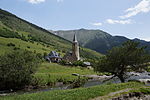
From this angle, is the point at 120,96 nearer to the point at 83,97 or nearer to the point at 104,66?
the point at 83,97

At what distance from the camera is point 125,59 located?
44.8 m

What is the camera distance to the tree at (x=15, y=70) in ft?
190

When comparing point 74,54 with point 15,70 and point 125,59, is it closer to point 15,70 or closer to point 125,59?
point 15,70

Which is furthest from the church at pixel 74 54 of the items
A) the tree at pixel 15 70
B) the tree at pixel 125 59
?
the tree at pixel 125 59

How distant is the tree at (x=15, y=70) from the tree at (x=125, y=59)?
2893 centimetres

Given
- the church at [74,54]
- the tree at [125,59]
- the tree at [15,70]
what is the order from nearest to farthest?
1. the tree at [125,59]
2. the tree at [15,70]
3. the church at [74,54]

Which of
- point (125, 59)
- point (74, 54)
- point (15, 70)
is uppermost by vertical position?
point (74, 54)

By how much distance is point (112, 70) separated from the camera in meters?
47.1

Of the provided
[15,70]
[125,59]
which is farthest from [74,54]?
[125,59]

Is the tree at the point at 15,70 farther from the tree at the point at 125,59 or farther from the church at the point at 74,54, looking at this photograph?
the church at the point at 74,54

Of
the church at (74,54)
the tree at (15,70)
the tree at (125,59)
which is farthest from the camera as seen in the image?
the church at (74,54)

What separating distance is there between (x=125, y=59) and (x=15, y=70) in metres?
36.5

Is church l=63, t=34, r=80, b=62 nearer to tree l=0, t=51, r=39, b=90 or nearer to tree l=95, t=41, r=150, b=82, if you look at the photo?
tree l=0, t=51, r=39, b=90

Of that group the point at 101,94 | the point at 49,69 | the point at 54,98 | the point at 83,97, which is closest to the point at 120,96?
the point at 101,94
